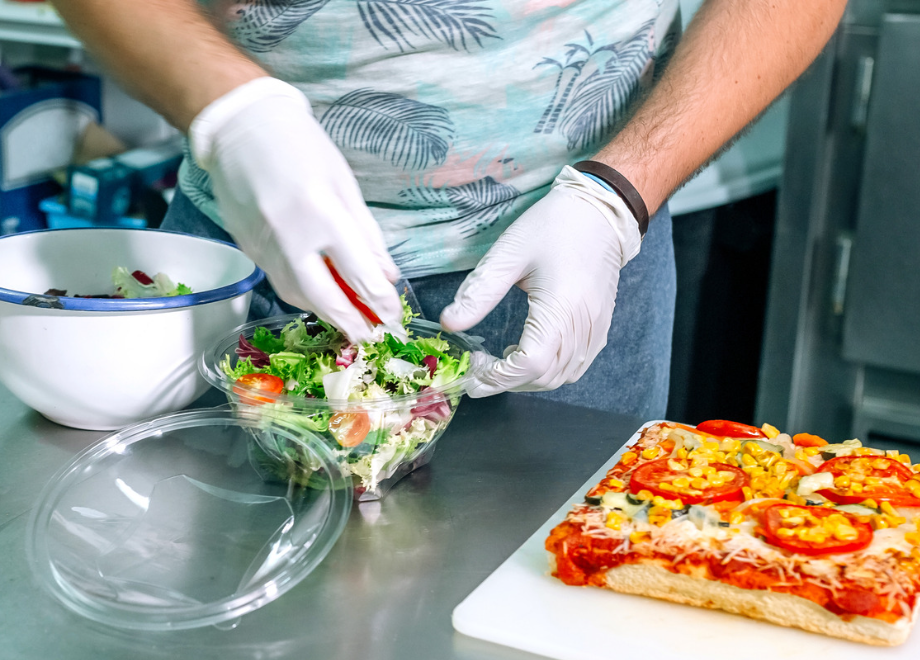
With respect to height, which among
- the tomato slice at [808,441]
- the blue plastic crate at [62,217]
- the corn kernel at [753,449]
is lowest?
the blue plastic crate at [62,217]

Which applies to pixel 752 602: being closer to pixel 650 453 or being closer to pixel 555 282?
pixel 650 453

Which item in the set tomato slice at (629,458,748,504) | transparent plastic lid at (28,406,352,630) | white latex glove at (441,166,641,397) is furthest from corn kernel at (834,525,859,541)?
transparent plastic lid at (28,406,352,630)

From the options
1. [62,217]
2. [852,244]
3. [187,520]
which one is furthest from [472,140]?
[62,217]

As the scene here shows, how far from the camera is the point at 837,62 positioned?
2227 mm

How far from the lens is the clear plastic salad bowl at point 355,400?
1.02 metres

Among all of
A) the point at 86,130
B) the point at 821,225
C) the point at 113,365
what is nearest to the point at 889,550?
the point at 113,365

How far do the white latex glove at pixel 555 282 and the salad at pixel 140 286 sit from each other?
1.44 feet

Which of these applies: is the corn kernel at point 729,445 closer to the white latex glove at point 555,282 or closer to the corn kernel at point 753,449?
the corn kernel at point 753,449

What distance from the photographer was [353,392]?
104 centimetres

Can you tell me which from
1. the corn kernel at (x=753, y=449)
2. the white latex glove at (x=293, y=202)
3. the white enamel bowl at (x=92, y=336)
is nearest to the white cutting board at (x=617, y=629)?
the corn kernel at (x=753, y=449)

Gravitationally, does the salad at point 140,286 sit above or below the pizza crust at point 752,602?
above

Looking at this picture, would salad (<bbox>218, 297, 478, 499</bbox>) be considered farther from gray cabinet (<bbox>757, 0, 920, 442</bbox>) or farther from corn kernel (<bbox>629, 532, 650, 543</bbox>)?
gray cabinet (<bbox>757, 0, 920, 442</bbox>)

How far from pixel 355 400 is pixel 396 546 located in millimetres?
174

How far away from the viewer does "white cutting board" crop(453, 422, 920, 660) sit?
0.85 metres
